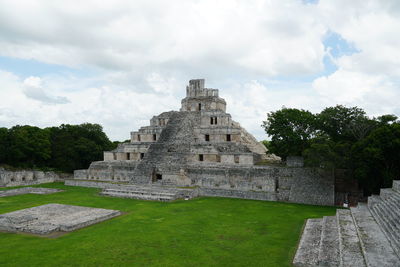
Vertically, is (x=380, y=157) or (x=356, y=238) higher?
(x=380, y=157)

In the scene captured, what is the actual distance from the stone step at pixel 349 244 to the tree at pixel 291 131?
1059 centimetres

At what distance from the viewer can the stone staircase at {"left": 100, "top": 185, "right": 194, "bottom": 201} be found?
21.6 meters

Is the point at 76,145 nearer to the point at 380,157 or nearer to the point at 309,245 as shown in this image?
the point at 309,245

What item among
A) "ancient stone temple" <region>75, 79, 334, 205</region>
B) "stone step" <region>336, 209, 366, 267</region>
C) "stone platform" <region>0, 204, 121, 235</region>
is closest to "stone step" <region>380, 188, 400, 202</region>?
"stone step" <region>336, 209, 366, 267</region>

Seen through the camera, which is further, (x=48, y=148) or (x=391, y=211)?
(x=48, y=148)

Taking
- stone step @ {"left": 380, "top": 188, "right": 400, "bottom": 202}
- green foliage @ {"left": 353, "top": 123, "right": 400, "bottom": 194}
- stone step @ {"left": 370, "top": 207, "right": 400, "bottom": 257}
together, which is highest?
green foliage @ {"left": 353, "top": 123, "right": 400, "bottom": 194}

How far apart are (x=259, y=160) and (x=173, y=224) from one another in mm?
16993

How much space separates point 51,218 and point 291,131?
18493 mm

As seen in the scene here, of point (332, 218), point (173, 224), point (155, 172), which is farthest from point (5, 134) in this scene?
point (332, 218)

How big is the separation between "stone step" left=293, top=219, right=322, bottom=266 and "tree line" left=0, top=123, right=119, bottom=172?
28.3 meters

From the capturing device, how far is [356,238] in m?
11.0

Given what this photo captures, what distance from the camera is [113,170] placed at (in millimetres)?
29484

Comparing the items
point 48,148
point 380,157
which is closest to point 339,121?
point 380,157

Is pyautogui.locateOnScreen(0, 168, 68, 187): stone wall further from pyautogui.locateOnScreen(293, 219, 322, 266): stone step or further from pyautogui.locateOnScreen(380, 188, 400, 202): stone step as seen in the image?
pyautogui.locateOnScreen(380, 188, 400, 202): stone step
